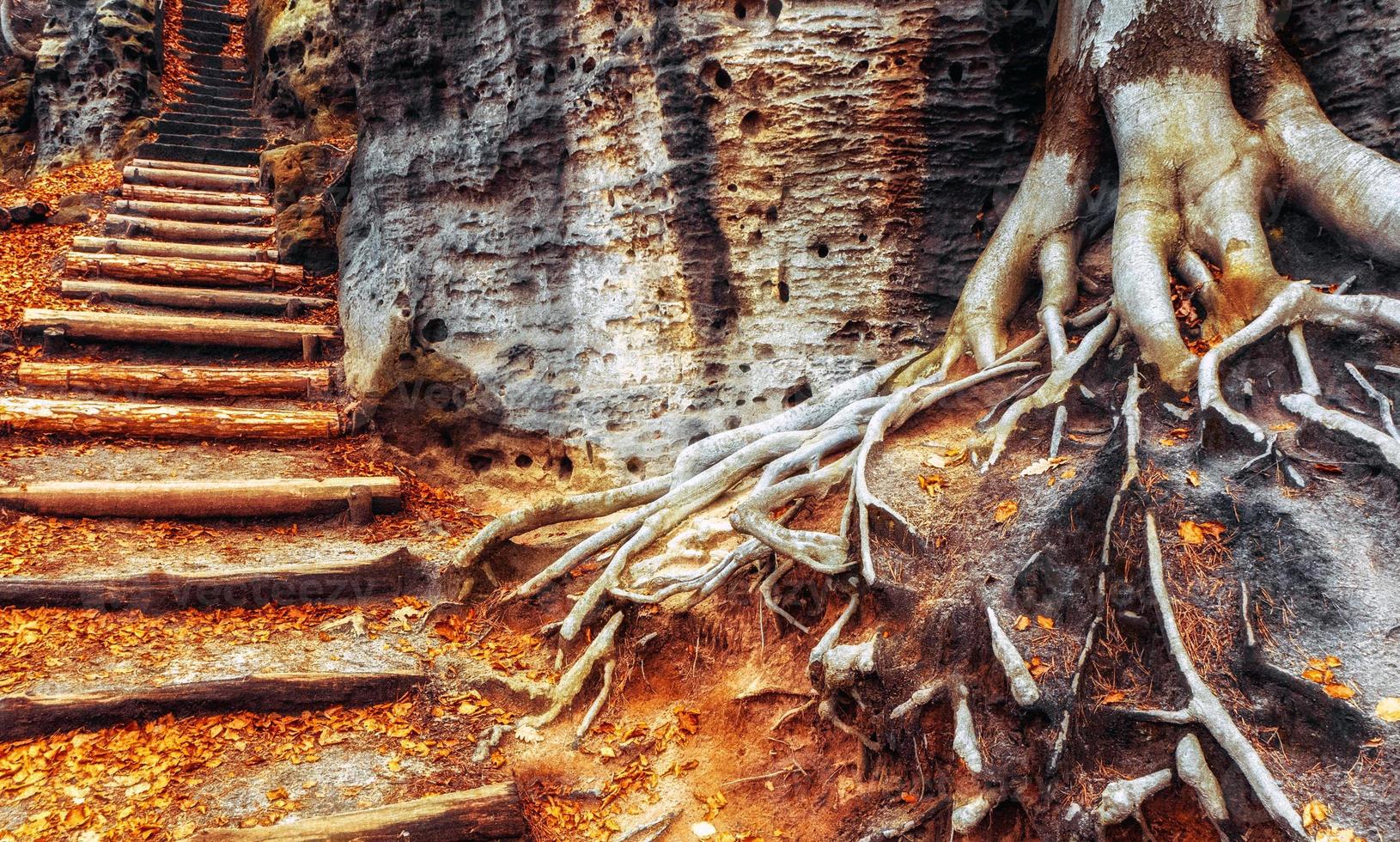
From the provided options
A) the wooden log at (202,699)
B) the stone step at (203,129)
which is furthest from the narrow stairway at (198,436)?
the stone step at (203,129)

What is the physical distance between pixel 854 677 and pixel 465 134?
5419 millimetres

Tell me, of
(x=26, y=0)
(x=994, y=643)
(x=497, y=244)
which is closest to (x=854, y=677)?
(x=994, y=643)

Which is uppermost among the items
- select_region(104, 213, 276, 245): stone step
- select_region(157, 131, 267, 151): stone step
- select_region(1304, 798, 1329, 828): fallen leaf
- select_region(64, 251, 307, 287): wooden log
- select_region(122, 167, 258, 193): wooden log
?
select_region(157, 131, 267, 151): stone step

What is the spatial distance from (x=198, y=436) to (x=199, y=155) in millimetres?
6774

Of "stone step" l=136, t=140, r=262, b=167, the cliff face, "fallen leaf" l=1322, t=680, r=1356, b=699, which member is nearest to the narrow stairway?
"stone step" l=136, t=140, r=262, b=167

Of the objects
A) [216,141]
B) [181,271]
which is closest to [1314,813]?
[181,271]

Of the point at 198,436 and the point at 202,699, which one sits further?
the point at 198,436

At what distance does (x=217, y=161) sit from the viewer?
1143 cm

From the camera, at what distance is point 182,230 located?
9.36m

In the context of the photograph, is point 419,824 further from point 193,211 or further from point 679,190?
point 193,211

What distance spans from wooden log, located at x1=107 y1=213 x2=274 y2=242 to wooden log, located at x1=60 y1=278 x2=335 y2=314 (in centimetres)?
121

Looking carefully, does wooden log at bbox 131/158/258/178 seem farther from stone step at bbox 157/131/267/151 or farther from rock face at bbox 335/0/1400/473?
rock face at bbox 335/0/1400/473

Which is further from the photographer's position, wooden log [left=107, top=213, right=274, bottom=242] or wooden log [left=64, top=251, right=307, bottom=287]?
wooden log [left=107, top=213, right=274, bottom=242]

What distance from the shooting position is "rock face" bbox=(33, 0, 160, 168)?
467 inches
